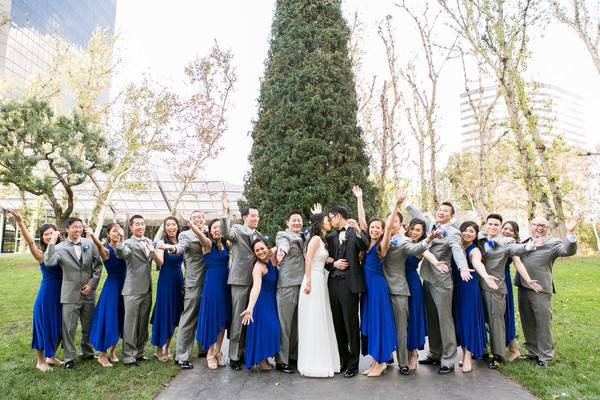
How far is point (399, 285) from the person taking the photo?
17.8 feet

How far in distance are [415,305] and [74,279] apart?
447 centimetres

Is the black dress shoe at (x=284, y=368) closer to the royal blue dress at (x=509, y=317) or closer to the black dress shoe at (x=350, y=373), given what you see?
the black dress shoe at (x=350, y=373)

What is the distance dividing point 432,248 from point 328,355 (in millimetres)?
1933

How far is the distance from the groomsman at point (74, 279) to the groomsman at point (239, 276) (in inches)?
74.7

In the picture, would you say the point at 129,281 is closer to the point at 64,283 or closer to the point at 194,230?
the point at 64,283

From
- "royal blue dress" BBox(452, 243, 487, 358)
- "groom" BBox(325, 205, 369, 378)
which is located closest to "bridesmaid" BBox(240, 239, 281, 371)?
"groom" BBox(325, 205, 369, 378)

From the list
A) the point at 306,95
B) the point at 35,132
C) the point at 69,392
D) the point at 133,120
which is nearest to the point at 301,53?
the point at 306,95

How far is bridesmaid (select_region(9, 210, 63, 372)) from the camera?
5379 mm

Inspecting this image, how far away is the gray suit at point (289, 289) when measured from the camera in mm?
5578

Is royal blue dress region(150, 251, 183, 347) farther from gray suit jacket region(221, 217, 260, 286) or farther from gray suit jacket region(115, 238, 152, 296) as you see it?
gray suit jacket region(221, 217, 260, 286)

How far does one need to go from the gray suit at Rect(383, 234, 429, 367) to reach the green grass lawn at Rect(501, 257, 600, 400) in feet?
4.55

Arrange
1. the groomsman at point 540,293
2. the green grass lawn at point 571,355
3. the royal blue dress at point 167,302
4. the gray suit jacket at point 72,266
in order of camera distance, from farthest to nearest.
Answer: the royal blue dress at point 167,302
the groomsman at point 540,293
the gray suit jacket at point 72,266
the green grass lawn at point 571,355

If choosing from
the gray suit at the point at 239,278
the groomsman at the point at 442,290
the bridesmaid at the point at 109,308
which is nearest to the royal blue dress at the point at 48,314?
the bridesmaid at the point at 109,308

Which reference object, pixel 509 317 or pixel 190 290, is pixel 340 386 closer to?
pixel 190 290
